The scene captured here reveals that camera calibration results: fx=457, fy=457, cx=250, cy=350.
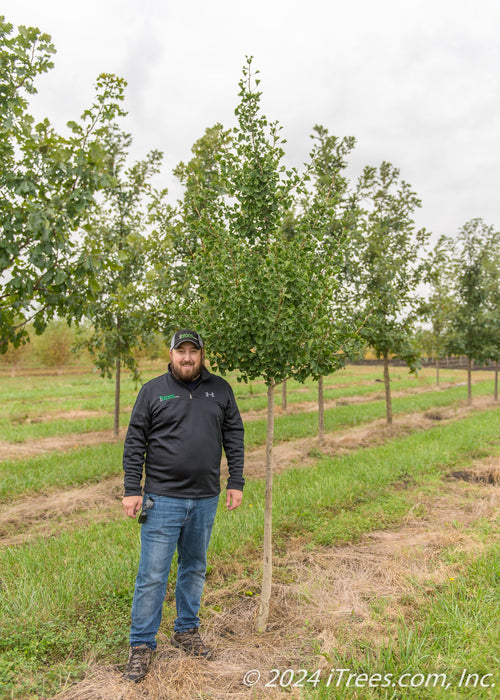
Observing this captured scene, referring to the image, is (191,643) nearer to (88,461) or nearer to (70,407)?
(88,461)

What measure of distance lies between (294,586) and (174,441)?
79.7 inches

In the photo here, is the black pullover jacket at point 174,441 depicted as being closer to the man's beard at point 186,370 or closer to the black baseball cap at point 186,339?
the man's beard at point 186,370

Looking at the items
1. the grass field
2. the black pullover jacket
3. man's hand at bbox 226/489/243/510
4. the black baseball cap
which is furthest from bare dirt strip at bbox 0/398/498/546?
the black baseball cap

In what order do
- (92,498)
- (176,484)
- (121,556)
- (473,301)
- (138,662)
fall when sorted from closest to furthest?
(138,662) → (176,484) → (121,556) → (92,498) → (473,301)

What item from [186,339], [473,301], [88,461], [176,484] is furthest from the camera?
[473,301]

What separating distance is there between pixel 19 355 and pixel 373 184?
4392 centimetres

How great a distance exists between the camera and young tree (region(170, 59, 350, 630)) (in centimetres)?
376

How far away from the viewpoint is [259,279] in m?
3.74

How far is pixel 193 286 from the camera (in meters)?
4.36

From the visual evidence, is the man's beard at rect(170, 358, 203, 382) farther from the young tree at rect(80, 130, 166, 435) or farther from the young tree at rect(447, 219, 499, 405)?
the young tree at rect(447, 219, 499, 405)

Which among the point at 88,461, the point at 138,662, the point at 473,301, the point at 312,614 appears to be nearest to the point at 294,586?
the point at 312,614

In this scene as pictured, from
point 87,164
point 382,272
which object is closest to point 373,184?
point 382,272

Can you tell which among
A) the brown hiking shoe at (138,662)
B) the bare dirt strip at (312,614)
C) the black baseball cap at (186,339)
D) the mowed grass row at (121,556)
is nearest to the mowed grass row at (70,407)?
the mowed grass row at (121,556)

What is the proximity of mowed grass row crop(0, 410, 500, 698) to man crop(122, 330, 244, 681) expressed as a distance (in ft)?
1.43
